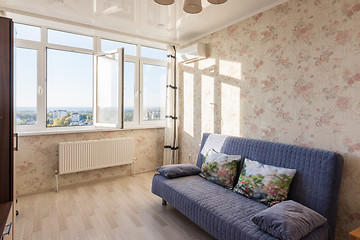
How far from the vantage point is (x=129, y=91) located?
13.1 feet

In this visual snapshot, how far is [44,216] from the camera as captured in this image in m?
2.46

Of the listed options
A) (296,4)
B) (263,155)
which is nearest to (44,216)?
(263,155)

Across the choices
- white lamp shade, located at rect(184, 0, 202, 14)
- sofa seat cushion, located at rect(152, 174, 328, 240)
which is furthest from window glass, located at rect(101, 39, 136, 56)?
sofa seat cushion, located at rect(152, 174, 328, 240)

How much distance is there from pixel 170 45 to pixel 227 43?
4.25ft

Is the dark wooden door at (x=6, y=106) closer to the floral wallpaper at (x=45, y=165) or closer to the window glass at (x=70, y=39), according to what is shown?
the floral wallpaper at (x=45, y=165)

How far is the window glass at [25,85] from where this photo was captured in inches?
121

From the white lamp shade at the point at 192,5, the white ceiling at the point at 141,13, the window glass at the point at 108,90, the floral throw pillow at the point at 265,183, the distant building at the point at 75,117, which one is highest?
the white ceiling at the point at 141,13

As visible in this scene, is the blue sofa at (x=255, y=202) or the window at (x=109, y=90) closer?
the blue sofa at (x=255, y=202)

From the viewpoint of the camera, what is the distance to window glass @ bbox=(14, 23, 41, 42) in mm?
3078

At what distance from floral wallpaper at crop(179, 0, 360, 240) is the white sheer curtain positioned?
81 centimetres

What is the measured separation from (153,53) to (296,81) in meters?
2.77

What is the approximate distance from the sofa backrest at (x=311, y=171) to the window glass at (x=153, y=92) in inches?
91.2

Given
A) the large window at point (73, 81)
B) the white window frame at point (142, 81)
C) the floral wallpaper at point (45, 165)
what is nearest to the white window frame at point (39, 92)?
the large window at point (73, 81)

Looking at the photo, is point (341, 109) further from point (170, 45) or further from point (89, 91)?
point (89, 91)
